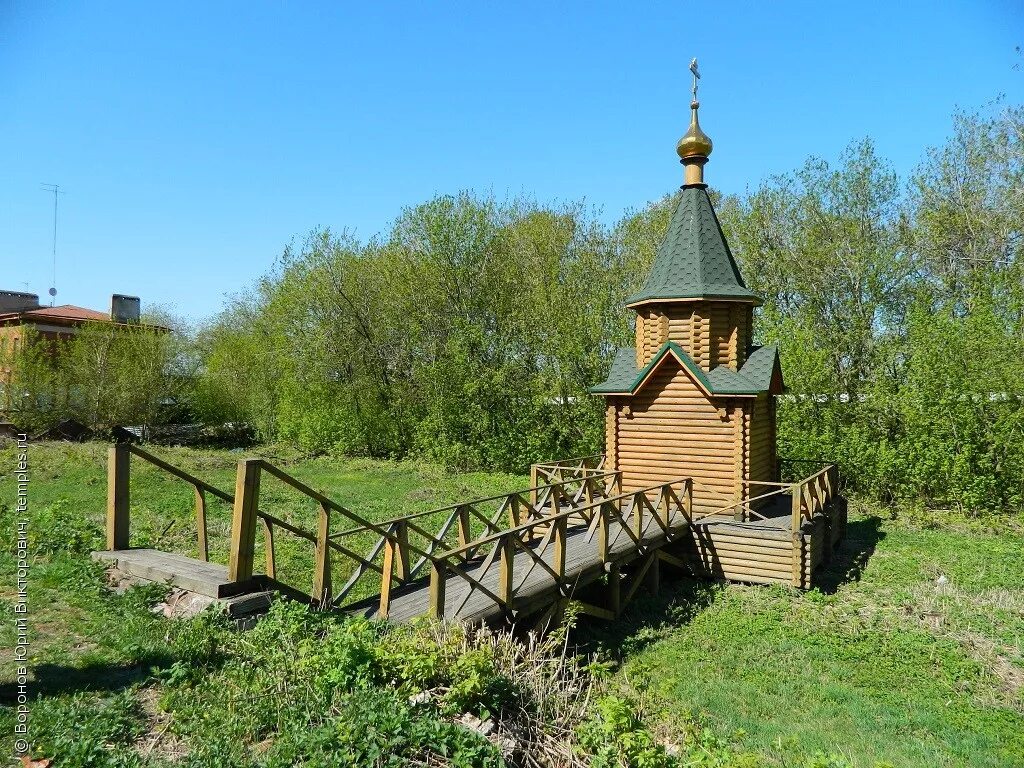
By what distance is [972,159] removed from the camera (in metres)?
18.3

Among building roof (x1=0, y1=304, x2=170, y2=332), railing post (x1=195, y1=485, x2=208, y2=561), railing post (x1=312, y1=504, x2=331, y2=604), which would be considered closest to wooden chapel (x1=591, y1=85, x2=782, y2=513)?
railing post (x1=312, y1=504, x2=331, y2=604)

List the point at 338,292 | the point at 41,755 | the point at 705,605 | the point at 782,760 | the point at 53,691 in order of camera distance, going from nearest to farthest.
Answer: the point at 41,755 < the point at 53,691 < the point at 782,760 < the point at 705,605 < the point at 338,292

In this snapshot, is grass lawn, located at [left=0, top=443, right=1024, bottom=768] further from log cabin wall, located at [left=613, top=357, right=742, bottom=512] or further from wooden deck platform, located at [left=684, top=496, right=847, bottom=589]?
log cabin wall, located at [left=613, top=357, right=742, bottom=512]

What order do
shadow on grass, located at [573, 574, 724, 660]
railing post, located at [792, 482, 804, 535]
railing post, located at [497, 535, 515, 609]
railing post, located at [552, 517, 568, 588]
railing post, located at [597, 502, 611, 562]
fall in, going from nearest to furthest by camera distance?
railing post, located at [497, 535, 515, 609] → railing post, located at [552, 517, 568, 588] → shadow on grass, located at [573, 574, 724, 660] → railing post, located at [597, 502, 611, 562] → railing post, located at [792, 482, 804, 535]

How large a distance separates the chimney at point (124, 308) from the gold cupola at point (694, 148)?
94.7 ft

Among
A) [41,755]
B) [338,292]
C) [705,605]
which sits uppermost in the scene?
[338,292]

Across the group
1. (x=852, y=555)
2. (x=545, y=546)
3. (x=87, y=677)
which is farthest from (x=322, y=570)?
(x=852, y=555)

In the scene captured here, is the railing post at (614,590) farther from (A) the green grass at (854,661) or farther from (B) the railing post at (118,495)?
(B) the railing post at (118,495)

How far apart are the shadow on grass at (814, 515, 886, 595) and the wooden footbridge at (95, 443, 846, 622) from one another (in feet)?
1.08

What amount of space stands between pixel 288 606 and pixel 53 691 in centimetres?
174

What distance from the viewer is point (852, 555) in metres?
12.7

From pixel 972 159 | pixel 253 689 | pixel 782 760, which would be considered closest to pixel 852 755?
pixel 782 760

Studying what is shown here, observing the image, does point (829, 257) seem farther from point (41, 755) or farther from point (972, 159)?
point (41, 755)

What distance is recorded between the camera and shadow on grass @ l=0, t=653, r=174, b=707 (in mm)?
4602
